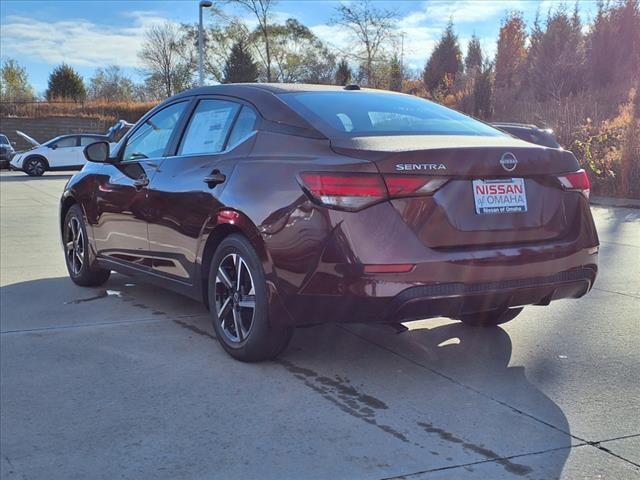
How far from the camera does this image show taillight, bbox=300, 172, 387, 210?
3.34 m

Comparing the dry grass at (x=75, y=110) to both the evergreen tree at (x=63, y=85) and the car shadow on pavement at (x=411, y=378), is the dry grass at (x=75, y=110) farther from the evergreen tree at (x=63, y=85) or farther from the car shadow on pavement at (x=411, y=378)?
the car shadow on pavement at (x=411, y=378)

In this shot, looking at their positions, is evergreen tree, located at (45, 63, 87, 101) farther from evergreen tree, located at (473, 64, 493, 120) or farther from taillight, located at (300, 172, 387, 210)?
taillight, located at (300, 172, 387, 210)

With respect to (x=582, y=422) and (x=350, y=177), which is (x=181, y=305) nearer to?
(x=350, y=177)

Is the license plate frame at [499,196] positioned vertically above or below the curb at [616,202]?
above

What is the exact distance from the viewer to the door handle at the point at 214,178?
4078 mm

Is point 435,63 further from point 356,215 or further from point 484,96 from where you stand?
point 356,215

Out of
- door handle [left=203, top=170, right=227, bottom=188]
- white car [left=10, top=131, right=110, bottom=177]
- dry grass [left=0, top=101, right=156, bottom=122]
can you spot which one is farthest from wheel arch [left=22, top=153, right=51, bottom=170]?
door handle [left=203, top=170, right=227, bottom=188]

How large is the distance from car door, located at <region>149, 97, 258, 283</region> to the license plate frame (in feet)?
4.51

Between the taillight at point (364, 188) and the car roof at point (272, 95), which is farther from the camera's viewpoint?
the car roof at point (272, 95)

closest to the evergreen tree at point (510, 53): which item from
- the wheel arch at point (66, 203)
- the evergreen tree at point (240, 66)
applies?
the evergreen tree at point (240, 66)

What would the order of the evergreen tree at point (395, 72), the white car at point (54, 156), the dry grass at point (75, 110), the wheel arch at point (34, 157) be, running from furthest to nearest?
the dry grass at point (75, 110)
the evergreen tree at point (395, 72)
the white car at point (54, 156)
the wheel arch at point (34, 157)

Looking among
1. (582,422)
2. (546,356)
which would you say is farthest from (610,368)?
(582,422)

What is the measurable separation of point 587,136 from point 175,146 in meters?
14.1

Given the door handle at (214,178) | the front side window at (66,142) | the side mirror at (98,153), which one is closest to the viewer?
the door handle at (214,178)
